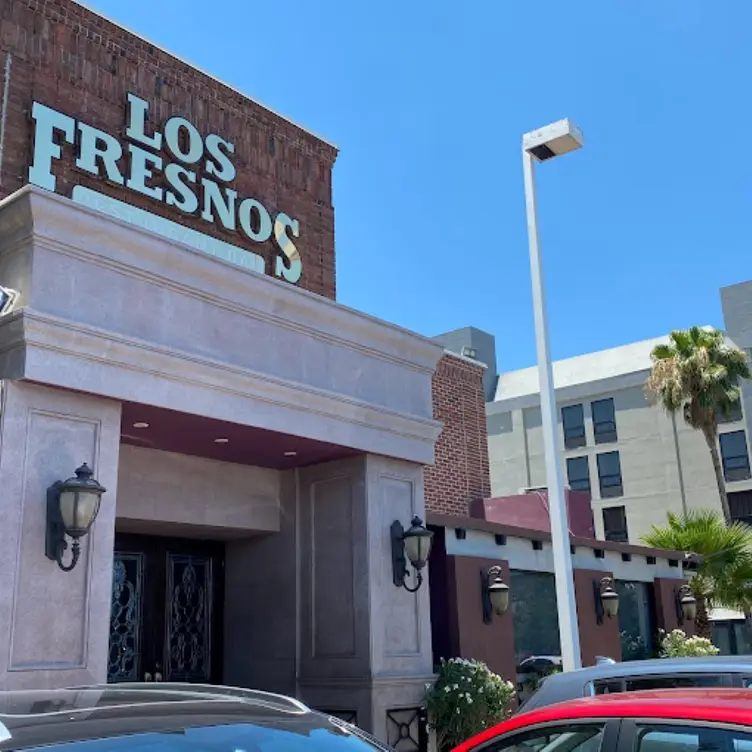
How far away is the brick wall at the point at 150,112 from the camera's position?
12516 mm

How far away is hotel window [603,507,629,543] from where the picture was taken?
4581 centimetres

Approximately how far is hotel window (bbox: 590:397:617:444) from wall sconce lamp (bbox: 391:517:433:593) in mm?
37559

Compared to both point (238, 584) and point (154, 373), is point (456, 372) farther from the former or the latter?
point (154, 373)

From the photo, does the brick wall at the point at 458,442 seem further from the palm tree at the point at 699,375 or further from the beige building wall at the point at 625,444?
the beige building wall at the point at 625,444

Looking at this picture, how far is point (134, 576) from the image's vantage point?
10.8 meters

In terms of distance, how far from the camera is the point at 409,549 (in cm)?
1074

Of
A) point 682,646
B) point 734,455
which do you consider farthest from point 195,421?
point 734,455

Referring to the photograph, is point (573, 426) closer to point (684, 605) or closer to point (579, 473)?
point (579, 473)

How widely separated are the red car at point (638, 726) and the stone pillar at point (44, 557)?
4328 mm

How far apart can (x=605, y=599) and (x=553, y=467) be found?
567 centimetres

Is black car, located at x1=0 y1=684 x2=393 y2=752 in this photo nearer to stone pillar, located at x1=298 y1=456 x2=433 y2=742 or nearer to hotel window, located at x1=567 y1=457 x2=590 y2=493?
stone pillar, located at x1=298 y1=456 x2=433 y2=742

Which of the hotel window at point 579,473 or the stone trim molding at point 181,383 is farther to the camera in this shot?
the hotel window at point 579,473

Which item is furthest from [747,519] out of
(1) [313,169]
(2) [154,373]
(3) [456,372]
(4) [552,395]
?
(2) [154,373]

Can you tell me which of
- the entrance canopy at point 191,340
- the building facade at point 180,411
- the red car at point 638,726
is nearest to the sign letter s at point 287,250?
the building facade at point 180,411
